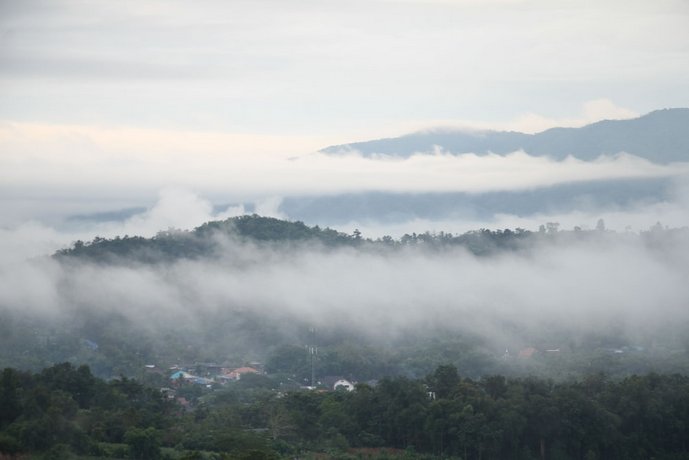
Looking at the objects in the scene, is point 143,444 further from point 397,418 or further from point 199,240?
point 199,240

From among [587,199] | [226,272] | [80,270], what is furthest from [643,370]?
[587,199]

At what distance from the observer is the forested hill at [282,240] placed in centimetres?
6950

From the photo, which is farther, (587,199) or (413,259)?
(587,199)

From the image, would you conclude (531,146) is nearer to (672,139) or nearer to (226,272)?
(672,139)

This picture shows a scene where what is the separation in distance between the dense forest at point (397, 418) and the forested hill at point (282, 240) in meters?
30.5

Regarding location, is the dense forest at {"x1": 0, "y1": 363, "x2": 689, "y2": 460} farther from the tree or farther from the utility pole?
the utility pole

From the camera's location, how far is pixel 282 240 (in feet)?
242

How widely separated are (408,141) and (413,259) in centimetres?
4067

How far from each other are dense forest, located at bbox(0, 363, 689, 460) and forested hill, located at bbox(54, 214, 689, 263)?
99.9ft

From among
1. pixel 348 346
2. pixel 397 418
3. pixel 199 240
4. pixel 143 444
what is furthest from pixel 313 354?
pixel 143 444

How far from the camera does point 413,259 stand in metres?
76.0

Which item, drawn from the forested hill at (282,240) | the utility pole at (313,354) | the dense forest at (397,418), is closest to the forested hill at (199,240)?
the forested hill at (282,240)

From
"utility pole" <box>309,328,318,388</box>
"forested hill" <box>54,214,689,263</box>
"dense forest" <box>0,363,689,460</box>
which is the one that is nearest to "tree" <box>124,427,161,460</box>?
"dense forest" <box>0,363,689,460</box>

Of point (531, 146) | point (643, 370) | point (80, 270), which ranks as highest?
point (531, 146)
